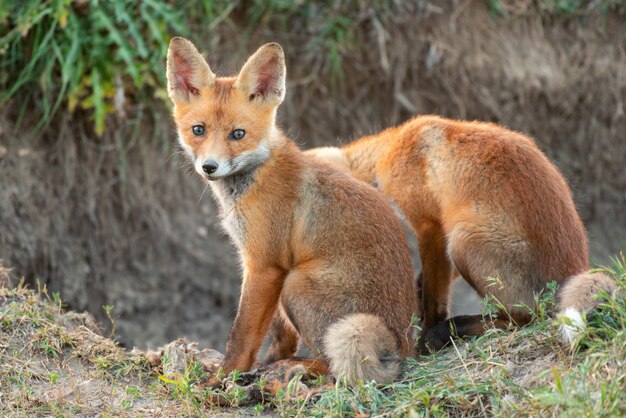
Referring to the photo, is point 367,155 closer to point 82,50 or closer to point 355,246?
point 355,246

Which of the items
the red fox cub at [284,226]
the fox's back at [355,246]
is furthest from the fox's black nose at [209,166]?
the fox's back at [355,246]

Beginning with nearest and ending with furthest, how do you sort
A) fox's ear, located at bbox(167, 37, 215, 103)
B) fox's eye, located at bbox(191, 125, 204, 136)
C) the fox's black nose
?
the fox's black nose < fox's eye, located at bbox(191, 125, 204, 136) < fox's ear, located at bbox(167, 37, 215, 103)

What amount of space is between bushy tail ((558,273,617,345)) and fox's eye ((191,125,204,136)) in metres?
2.60

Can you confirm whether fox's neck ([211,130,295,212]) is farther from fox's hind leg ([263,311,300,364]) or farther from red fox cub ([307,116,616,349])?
red fox cub ([307,116,616,349])

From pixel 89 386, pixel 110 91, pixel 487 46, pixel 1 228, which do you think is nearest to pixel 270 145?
pixel 89 386

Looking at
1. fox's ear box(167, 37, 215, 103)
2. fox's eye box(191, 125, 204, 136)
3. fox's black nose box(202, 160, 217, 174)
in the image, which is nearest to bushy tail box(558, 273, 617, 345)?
fox's black nose box(202, 160, 217, 174)

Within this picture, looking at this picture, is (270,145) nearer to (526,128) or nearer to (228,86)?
(228,86)

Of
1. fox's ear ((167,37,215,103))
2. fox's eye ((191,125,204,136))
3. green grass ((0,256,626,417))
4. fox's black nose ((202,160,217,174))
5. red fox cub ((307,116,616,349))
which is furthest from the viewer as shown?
fox's ear ((167,37,215,103))

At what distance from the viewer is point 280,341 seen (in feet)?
19.1

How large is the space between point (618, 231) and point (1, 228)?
7801 millimetres

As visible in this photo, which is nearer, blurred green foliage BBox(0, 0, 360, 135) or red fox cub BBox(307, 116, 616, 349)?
red fox cub BBox(307, 116, 616, 349)

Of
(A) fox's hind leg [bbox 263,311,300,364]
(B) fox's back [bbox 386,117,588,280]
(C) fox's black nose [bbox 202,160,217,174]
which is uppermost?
(C) fox's black nose [bbox 202,160,217,174]

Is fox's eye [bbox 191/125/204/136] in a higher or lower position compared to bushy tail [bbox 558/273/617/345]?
higher

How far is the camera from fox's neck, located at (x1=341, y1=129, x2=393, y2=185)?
21.6ft
